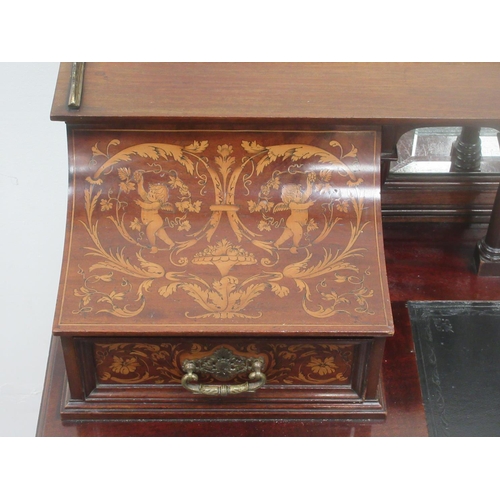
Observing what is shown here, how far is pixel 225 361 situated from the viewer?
A: 1673 millimetres

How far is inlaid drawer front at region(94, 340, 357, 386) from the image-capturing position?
166 cm

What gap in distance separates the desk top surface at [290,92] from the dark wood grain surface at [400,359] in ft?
1.27

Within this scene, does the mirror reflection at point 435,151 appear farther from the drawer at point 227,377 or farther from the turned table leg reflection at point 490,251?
the drawer at point 227,377

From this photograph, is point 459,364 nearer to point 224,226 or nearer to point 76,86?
point 224,226

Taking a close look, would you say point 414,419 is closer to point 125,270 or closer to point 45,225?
point 125,270

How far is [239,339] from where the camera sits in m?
1.63

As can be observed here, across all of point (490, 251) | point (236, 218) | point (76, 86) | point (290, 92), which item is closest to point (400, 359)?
point (490, 251)

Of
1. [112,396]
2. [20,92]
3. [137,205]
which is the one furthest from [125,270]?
[20,92]

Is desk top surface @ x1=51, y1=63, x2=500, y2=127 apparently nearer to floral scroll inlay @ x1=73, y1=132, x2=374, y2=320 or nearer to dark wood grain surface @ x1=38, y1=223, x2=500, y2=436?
floral scroll inlay @ x1=73, y1=132, x2=374, y2=320

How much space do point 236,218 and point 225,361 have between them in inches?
9.8

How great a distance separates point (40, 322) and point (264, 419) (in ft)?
2.14

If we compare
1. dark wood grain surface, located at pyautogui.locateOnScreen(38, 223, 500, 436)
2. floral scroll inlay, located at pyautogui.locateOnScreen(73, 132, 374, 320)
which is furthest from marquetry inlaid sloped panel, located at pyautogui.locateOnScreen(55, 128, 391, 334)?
dark wood grain surface, located at pyautogui.locateOnScreen(38, 223, 500, 436)

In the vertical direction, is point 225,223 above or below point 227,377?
above

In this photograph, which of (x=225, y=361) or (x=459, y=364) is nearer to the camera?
(x=225, y=361)
